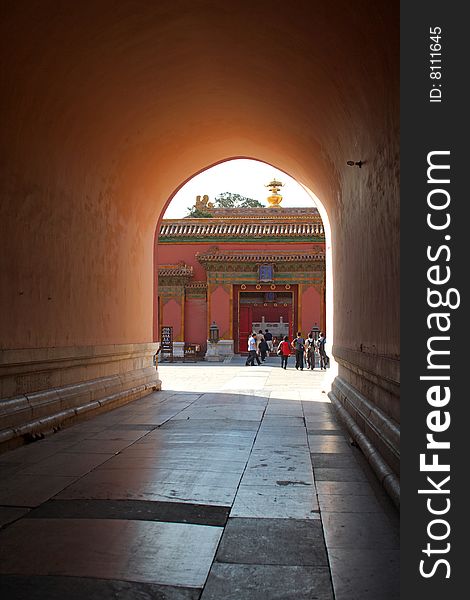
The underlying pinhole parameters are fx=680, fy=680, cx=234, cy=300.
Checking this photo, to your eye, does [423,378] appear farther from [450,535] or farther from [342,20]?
[342,20]

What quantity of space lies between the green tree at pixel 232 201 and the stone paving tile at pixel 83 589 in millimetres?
60217

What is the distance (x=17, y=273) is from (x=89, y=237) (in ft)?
7.98

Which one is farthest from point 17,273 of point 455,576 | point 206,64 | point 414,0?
point 455,576

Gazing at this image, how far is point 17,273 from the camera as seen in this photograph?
283 inches

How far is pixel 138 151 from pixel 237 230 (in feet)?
67.0

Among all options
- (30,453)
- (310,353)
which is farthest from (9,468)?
(310,353)

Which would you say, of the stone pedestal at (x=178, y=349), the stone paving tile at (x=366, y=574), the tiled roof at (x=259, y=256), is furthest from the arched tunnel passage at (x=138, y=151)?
the stone pedestal at (x=178, y=349)

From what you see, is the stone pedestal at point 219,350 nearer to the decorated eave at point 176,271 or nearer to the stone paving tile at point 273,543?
the decorated eave at point 176,271

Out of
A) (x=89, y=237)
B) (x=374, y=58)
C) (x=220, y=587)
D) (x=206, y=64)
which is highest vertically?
(x=206, y=64)

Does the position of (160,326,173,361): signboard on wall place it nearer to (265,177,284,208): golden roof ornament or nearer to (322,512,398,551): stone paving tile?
(265,177,284,208): golden roof ornament

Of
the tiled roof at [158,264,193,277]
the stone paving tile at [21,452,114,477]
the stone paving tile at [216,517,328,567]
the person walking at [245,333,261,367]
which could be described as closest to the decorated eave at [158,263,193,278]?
the tiled roof at [158,264,193,277]

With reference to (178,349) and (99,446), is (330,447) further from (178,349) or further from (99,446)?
(178,349)

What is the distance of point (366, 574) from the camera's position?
11.0 ft

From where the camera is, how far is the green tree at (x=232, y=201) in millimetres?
63375
